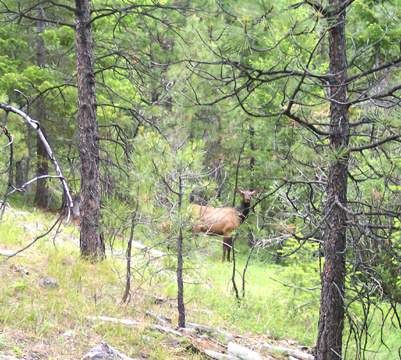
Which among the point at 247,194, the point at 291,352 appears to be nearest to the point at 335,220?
the point at 291,352

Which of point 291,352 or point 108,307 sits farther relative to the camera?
point 291,352

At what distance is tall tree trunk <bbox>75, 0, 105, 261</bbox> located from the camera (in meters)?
6.90

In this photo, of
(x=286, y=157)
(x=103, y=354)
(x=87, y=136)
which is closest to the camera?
(x=286, y=157)

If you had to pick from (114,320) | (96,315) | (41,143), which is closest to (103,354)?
(114,320)

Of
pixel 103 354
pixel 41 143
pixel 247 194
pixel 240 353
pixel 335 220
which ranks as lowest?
pixel 240 353

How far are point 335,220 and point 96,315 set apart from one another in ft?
9.89

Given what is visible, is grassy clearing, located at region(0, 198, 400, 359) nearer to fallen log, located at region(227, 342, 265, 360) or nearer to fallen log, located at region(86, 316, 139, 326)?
fallen log, located at region(86, 316, 139, 326)

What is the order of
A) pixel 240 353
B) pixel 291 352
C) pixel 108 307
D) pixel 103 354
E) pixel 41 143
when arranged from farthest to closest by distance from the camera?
pixel 41 143 < pixel 291 352 < pixel 108 307 < pixel 240 353 < pixel 103 354

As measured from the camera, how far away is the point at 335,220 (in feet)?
12.8

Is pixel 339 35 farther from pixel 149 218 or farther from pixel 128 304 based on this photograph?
pixel 128 304

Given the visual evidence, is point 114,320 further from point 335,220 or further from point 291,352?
point 335,220

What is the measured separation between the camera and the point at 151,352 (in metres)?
4.43

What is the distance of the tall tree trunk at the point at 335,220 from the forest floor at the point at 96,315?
1.46 m

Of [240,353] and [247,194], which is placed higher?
[247,194]
